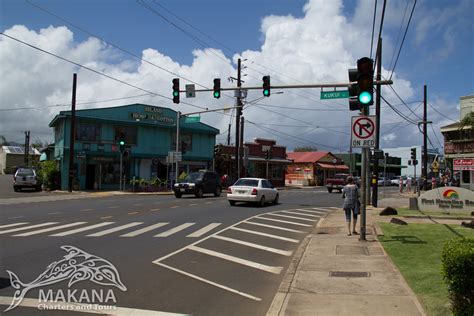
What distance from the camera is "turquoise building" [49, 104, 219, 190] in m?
38.0

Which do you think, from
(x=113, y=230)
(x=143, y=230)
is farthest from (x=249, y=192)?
(x=113, y=230)

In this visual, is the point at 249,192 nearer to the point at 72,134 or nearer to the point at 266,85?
the point at 266,85

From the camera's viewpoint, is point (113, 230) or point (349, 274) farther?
point (113, 230)

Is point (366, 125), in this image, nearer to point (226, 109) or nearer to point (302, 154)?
point (226, 109)

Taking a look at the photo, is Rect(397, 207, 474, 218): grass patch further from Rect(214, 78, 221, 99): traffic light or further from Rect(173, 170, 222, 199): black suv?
Rect(173, 170, 222, 199): black suv

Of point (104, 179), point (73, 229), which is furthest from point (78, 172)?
point (73, 229)

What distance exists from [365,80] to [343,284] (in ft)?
19.0

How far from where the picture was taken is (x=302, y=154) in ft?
237

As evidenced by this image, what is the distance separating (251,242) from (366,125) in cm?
425

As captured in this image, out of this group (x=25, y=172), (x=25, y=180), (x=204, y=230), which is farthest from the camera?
(x=25, y=172)

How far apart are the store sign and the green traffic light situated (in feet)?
36.7

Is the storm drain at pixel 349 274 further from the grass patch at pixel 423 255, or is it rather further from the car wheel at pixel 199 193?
the car wheel at pixel 199 193

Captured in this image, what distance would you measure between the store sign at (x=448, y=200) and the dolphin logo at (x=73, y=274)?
16.2 m

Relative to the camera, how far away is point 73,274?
8.03m
